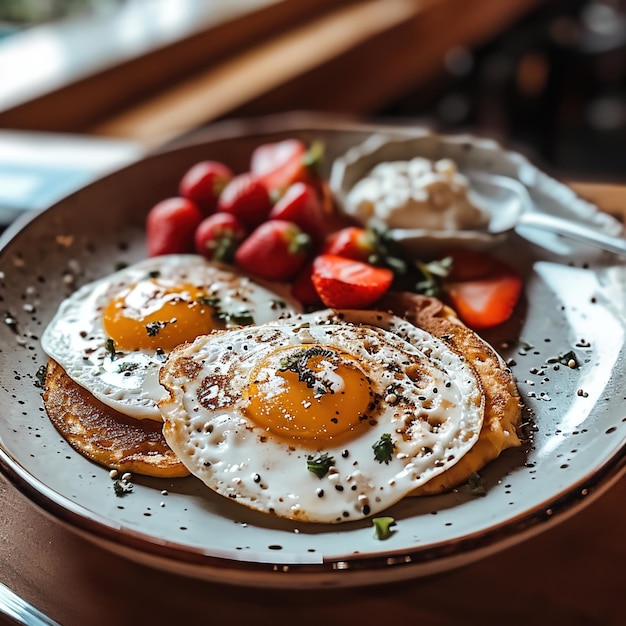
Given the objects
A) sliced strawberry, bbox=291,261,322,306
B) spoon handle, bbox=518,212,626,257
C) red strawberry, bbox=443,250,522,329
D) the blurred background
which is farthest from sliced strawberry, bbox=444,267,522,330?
the blurred background

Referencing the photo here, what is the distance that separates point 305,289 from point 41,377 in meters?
0.73

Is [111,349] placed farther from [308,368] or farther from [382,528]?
[382,528]

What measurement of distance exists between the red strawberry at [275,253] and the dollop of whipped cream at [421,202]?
26 centimetres

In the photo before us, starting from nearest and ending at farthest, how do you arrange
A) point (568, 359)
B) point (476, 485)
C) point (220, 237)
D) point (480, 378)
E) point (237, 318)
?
point (476, 485)
point (480, 378)
point (568, 359)
point (237, 318)
point (220, 237)

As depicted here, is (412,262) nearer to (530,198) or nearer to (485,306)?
(485,306)

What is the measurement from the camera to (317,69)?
4508 millimetres

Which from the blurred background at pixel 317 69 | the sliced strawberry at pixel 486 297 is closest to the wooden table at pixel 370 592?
the sliced strawberry at pixel 486 297

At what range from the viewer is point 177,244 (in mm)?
2219

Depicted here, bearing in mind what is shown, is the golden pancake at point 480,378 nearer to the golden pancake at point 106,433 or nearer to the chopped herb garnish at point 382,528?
the chopped herb garnish at point 382,528

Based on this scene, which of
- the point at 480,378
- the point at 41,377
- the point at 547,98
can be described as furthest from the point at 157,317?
the point at 547,98

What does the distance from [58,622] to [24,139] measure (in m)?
2.47

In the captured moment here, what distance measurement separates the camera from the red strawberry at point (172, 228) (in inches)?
87.1

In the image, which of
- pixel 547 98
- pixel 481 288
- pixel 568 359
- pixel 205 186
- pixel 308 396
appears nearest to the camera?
pixel 308 396

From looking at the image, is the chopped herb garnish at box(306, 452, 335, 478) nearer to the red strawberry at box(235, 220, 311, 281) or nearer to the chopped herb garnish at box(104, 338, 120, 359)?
the chopped herb garnish at box(104, 338, 120, 359)
